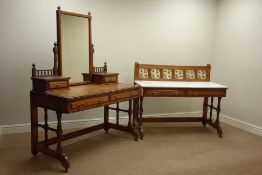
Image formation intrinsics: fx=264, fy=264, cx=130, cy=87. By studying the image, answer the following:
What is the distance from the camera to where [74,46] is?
313 centimetres

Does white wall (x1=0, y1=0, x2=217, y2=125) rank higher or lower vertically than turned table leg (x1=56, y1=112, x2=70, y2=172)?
higher

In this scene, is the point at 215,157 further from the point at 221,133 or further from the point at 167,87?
the point at 167,87

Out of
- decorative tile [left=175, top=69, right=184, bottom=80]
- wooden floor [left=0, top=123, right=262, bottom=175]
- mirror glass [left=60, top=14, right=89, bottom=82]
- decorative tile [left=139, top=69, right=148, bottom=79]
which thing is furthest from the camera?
decorative tile [left=175, top=69, right=184, bottom=80]

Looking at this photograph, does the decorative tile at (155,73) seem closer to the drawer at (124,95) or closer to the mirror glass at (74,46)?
the drawer at (124,95)

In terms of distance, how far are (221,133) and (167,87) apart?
1.04 meters

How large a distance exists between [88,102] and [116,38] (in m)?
1.52

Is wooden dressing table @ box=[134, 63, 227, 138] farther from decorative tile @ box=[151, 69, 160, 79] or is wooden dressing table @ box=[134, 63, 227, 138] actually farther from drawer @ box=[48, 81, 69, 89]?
drawer @ box=[48, 81, 69, 89]

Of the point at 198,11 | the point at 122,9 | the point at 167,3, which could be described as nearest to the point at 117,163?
the point at 122,9

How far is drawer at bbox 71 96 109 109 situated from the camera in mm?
2558

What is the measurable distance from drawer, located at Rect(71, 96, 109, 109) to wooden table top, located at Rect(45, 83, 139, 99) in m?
0.06

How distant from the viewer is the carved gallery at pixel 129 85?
2785mm

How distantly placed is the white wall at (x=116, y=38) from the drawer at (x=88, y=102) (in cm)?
112

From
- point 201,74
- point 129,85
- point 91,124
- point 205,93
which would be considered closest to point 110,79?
point 129,85

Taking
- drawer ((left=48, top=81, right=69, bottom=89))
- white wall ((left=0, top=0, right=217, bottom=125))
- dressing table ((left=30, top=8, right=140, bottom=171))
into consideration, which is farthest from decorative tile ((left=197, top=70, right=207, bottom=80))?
drawer ((left=48, top=81, right=69, bottom=89))
